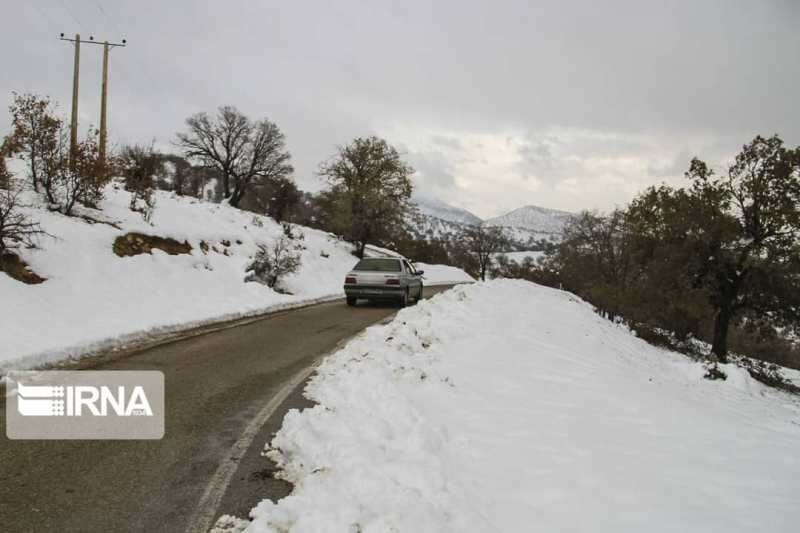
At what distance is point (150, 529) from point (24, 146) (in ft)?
48.8

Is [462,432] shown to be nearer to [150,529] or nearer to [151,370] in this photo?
[150,529]

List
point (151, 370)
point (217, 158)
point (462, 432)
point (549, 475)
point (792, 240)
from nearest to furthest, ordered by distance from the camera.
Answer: point (549, 475) < point (462, 432) < point (151, 370) < point (792, 240) < point (217, 158)

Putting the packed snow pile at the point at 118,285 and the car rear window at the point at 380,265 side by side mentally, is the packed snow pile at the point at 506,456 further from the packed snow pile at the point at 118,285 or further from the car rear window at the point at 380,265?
the car rear window at the point at 380,265

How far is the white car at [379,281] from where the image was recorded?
15.2 m

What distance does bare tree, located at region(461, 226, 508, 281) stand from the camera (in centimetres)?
6875

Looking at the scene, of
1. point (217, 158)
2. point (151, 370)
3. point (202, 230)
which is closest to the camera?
point (151, 370)

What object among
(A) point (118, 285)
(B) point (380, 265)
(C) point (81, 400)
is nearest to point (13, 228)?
(A) point (118, 285)

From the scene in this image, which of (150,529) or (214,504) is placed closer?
(150,529)

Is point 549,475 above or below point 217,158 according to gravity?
below

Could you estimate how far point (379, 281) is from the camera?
1526 cm

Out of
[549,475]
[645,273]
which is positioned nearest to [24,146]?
[549,475]

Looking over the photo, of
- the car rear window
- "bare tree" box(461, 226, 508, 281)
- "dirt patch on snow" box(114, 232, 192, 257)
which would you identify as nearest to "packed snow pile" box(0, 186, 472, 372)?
"dirt patch on snow" box(114, 232, 192, 257)

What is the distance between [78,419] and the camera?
4777 millimetres

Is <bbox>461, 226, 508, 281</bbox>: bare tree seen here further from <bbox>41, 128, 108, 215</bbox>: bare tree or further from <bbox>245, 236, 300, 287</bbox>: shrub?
<bbox>41, 128, 108, 215</bbox>: bare tree
